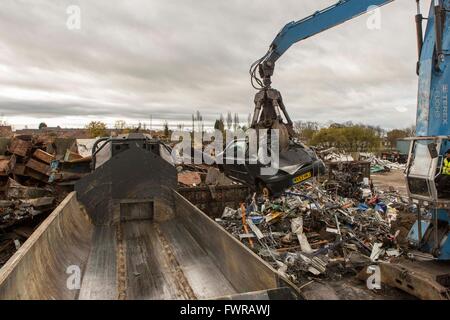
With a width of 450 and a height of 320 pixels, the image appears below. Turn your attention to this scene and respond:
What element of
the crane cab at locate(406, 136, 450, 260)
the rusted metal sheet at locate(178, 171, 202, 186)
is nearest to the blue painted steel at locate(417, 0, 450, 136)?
the crane cab at locate(406, 136, 450, 260)

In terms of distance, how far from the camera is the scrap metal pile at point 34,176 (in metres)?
8.11

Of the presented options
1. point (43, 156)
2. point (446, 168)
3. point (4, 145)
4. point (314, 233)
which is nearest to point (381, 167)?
point (314, 233)

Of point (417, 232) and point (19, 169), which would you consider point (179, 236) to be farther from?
point (19, 169)

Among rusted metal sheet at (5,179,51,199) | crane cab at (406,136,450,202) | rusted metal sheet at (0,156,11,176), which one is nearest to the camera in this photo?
crane cab at (406,136,450,202)

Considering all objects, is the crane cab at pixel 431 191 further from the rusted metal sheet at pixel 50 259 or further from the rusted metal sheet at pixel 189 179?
the rusted metal sheet at pixel 189 179

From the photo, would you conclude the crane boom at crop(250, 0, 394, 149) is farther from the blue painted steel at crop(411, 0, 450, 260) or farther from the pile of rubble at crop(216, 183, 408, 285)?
the pile of rubble at crop(216, 183, 408, 285)

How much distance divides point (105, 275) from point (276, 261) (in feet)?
9.78

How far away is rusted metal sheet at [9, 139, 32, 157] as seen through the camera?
10.4 m

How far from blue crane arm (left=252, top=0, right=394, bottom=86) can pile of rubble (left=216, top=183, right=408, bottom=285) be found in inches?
118

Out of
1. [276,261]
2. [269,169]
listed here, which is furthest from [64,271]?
[276,261]

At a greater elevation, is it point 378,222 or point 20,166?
point 20,166
